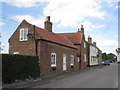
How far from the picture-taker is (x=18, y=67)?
12719mm

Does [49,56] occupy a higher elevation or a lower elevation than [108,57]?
higher

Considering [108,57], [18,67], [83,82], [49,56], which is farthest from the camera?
[108,57]

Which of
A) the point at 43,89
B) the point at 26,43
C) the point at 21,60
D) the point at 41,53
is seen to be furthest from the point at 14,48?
the point at 43,89

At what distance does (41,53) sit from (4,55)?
241 inches

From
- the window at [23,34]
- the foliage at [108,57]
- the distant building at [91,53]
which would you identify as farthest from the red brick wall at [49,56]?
the foliage at [108,57]

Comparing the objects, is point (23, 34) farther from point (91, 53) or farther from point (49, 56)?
point (91, 53)

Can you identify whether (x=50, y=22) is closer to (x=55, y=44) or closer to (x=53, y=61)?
(x=55, y=44)

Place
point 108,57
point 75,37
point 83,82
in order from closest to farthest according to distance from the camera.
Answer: point 83,82 → point 75,37 → point 108,57

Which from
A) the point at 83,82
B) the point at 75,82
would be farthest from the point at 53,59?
the point at 83,82

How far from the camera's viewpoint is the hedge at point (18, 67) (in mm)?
11469

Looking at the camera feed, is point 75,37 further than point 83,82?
Yes

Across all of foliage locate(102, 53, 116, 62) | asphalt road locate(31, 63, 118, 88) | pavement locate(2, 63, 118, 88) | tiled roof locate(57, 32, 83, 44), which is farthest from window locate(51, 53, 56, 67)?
foliage locate(102, 53, 116, 62)

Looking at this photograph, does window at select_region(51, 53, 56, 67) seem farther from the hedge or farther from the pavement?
the hedge

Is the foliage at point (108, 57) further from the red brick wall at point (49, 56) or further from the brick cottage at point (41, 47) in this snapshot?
the brick cottage at point (41, 47)
